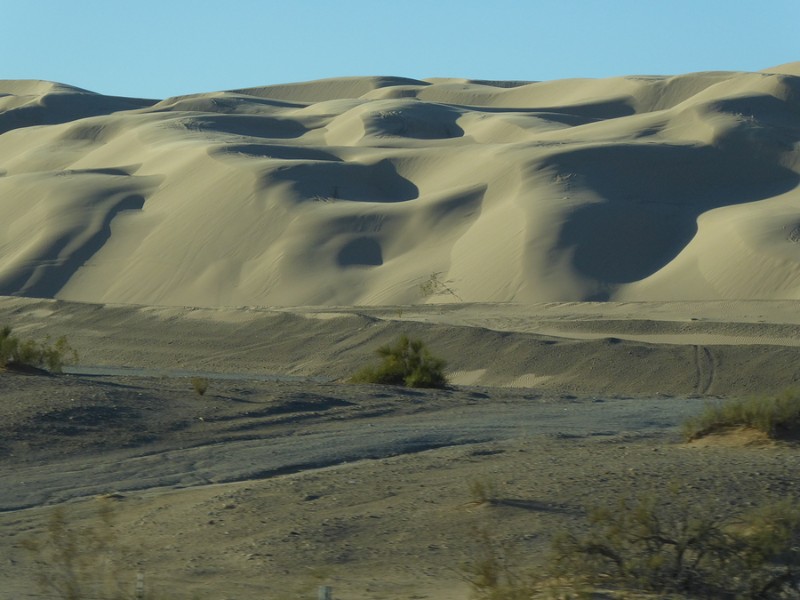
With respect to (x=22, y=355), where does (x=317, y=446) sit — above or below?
above

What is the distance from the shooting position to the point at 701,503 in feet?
32.8

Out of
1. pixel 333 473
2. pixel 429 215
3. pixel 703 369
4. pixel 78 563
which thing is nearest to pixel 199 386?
pixel 333 473

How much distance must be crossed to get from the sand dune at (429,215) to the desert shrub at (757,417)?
27666 mm

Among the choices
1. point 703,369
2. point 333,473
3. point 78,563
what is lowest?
point 703,369

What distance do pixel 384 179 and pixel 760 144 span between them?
55.6ft

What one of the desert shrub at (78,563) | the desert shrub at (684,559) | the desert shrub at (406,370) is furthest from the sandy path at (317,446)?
the desert shrub at (684,559)

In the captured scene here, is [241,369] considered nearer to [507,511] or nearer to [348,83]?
[507,511]

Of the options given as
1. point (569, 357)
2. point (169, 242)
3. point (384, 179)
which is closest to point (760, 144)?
point (384, 179)

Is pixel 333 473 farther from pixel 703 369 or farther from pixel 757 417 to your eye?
pixel 703 369

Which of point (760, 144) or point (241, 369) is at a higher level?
point (760, 144)

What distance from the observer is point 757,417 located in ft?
43.9

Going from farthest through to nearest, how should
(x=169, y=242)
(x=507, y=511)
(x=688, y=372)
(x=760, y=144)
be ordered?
(x=760, y=144)
(x=169, y=242)
(x=688, y=372)
(x=507, y=511)

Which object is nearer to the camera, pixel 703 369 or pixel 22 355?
pixel 22 355

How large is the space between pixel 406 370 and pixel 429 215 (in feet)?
94.9
